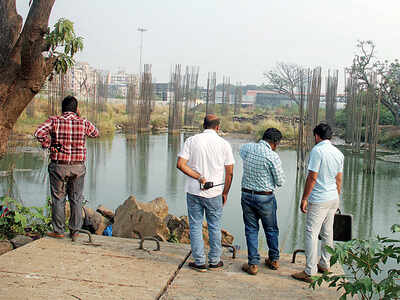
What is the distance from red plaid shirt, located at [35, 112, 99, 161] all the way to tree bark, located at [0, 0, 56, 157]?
373mm

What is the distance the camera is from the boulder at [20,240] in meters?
3.72

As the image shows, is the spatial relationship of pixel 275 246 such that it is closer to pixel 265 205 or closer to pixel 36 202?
pixel 265 205

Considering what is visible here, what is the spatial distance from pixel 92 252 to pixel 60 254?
0.23 meters

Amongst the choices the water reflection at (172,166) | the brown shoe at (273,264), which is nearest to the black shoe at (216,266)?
the brown shoe at (273,264)

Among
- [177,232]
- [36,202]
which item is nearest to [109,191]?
[36,202]

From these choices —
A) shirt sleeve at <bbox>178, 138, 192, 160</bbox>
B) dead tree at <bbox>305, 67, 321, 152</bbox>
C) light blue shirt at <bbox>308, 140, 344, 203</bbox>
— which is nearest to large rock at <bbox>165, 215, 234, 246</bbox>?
shirt sleeve at <bbox>178, 138, 192, 160</bbox>

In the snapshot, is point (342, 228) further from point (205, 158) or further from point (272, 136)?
point (205, 158)

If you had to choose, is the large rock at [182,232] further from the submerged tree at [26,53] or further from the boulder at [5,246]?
the submerged tree at [26,53]

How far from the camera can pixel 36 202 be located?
23.3 feet

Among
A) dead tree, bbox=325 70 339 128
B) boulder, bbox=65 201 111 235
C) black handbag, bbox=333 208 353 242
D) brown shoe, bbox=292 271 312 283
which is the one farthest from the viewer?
dead tree, bbox=325 70 339 128

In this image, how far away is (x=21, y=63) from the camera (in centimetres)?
377

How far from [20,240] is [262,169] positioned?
2.04m

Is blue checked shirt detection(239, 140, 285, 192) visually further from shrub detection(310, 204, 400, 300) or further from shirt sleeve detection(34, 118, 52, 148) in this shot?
shirt sleeve detection(34, 118, 52, 148)

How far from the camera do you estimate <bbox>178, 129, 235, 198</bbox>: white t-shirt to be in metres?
3.31
